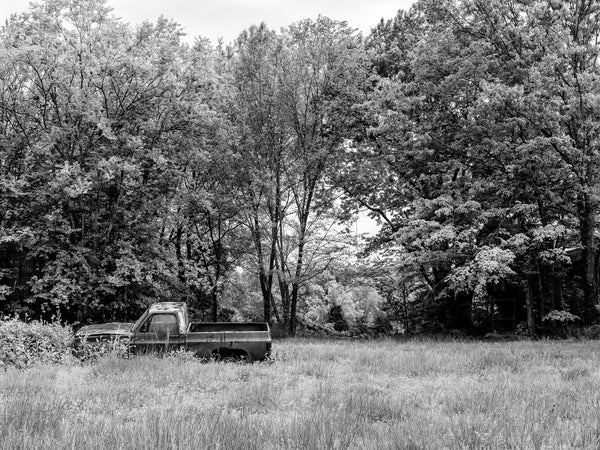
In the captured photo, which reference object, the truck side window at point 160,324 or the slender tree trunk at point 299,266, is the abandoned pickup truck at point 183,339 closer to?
the truck side window at point 160,324

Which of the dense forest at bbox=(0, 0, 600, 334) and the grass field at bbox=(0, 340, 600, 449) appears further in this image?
the dense forest at bbox=(0, 0, 600, 334)

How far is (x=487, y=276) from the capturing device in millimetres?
17766

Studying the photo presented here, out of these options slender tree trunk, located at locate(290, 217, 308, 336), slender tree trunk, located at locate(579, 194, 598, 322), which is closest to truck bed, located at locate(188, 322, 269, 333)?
slender tree trunk, located at locate(290, 217, 308, 336)

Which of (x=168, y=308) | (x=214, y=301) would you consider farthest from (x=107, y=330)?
(x=214, y=301)

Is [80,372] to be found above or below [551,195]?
below

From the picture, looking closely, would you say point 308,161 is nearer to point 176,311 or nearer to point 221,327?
point 221,327

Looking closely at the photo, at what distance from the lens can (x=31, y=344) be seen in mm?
11594

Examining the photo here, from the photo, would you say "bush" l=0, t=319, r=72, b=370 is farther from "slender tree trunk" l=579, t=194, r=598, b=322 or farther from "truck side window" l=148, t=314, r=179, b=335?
"slender tree trunk" l=579, t=194, r=598, b=322

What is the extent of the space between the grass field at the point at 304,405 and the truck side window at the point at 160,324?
1659 mm

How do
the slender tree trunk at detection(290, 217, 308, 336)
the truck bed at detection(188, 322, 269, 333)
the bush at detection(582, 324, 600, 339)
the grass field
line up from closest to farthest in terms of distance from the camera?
the grass field, the truck bed at detection(188, 322, 269, 333), the bush at detection(582, 324, 600, 339), the slender tree trunk at detection(290, 217, 308, 336)

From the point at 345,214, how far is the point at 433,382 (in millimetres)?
18000

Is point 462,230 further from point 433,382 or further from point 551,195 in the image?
point 433,382

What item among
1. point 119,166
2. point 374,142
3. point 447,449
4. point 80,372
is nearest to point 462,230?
point 374,142

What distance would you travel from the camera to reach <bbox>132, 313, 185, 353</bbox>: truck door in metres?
11.5
